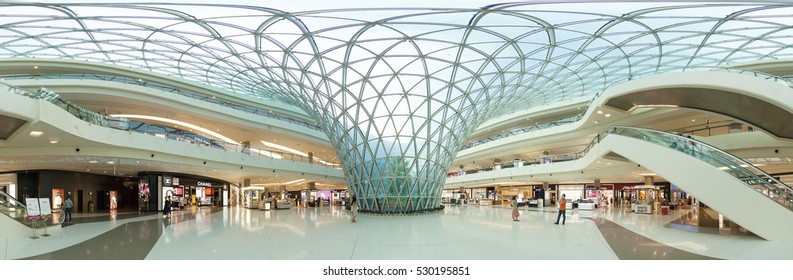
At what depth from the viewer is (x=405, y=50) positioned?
73.9 ft

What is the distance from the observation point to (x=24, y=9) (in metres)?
17.8

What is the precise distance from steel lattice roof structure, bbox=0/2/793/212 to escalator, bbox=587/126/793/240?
5829 millimetres

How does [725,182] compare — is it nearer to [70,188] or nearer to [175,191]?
[175,191]

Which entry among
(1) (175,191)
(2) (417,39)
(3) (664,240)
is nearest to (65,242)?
(2) (417,39)

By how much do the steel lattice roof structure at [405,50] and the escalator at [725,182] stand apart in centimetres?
583

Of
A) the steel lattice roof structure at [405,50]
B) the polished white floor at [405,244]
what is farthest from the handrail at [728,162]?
the steel lattice roof structure at [405,50]

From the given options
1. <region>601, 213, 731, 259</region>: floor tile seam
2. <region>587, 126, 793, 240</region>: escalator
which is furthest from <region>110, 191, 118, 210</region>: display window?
<region>587, 126, 793, 240</region>: escalator

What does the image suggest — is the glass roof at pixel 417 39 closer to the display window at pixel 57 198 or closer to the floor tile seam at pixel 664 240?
the floor tile seam at pixel 664 240

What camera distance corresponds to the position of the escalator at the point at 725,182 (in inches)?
583

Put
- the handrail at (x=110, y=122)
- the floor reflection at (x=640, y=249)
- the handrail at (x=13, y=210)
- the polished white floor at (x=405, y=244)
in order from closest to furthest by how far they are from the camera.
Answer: the floor reflection at (x=640, y=249), the polished white floor at (x=405, y=244), the handrail at (x=13, y=210), the handrail at (x=110, y=122)

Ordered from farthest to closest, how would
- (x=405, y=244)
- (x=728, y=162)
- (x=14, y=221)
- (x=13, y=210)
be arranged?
(x=728, y=162) < (x=13, y=210) < (x=14, y=221) < (x=405, y=244)

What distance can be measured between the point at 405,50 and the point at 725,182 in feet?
49.7

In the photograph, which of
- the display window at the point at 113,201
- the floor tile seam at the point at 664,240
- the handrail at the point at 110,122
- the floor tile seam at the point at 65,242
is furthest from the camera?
the display window at the point at 113,201

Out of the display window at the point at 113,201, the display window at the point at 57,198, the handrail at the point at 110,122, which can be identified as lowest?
the display window at the point at 113,201
